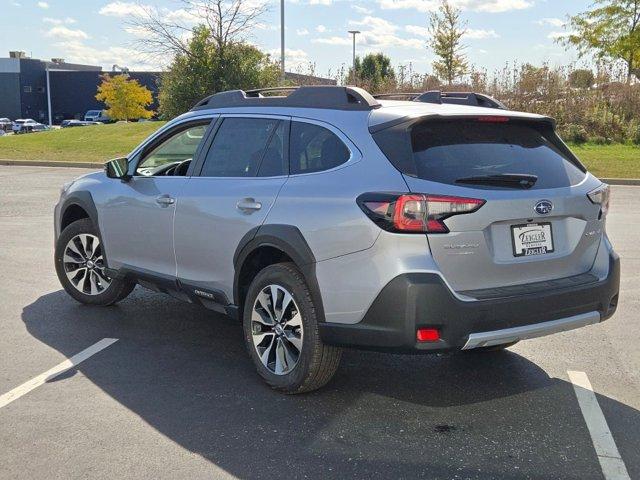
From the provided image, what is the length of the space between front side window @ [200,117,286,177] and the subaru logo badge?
1.48m

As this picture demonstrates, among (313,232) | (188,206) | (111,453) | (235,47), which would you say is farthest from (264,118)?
(235,47)

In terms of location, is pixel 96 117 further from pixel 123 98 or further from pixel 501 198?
pixel 501 198

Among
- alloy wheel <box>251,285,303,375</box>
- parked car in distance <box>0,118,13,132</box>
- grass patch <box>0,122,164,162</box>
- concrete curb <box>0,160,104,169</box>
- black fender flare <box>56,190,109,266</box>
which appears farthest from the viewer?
parked car in distance <box>0,118,13,132</box>

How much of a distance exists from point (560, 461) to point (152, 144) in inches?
145

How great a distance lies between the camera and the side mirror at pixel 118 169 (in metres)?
5.79

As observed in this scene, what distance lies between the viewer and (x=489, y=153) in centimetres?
418

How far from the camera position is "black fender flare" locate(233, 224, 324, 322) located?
412 centimetres

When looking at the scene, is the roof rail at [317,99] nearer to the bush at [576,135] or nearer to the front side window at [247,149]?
the front side window at [247,149]

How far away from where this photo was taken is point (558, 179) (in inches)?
168

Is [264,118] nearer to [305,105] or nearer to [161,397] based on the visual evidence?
[305,105]

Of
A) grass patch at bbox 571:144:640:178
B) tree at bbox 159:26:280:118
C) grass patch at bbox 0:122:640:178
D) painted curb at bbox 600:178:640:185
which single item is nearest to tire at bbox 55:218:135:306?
painted curb at bbox 600:178:640:185

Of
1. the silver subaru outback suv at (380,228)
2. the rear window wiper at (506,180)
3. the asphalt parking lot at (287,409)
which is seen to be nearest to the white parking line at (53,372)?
the asphalt parking lot at (287,409)

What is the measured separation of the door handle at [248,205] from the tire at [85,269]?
203 centimetres

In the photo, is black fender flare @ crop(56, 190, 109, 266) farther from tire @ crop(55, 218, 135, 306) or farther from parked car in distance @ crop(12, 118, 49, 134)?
parked car in distance @ crop(12, 118, 49, 134)
